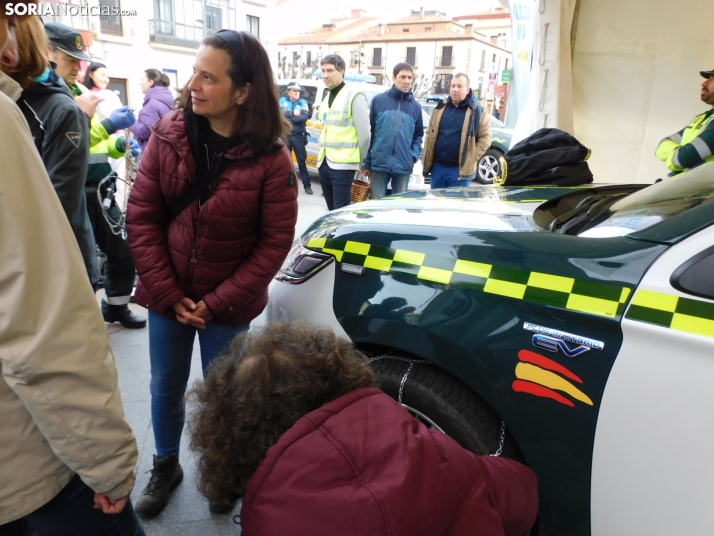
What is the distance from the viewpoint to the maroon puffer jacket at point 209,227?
1.77 m

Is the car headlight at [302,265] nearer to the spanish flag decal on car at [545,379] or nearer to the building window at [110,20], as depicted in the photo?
the spanish flag decal on car at [545,379]

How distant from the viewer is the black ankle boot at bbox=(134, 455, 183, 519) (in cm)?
200

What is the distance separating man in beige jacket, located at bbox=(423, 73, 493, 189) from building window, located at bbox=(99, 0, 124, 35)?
20.0m

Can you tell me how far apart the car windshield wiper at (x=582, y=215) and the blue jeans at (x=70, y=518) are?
1541 millimetres

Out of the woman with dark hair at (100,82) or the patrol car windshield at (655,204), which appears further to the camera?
the woman with dark hair at (100,82)

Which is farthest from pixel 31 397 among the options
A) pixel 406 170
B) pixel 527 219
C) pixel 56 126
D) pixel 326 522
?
pixel 406 170

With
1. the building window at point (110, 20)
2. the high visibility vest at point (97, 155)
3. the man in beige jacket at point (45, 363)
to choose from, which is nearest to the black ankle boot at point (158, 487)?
the man in beige jacket at point (45, 363)

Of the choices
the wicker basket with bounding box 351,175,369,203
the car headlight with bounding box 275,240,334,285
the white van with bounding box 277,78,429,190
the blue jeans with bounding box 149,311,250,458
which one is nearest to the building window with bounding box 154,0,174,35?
the white van with bounding box 277,78,429,190

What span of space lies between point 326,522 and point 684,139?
3.96 metres

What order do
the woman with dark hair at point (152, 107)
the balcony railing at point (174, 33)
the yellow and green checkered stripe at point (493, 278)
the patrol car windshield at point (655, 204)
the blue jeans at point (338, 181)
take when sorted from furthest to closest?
the balcony railing at point (174, 33)
the woman with dark hair at point (152, 107)
the blue jeans at point (338, 181)
the patrol car windshield at point (655, 204)
the yellow and green checkered stripe at point (493, 278)

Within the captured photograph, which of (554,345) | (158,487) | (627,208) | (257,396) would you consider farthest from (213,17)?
(257,396)

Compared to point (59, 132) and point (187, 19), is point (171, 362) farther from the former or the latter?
point (187, 19)

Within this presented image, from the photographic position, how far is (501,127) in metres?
10.8

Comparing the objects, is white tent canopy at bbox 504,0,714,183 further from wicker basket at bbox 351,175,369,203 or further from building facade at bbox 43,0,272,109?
building facade at bbox 43,0,272,109
